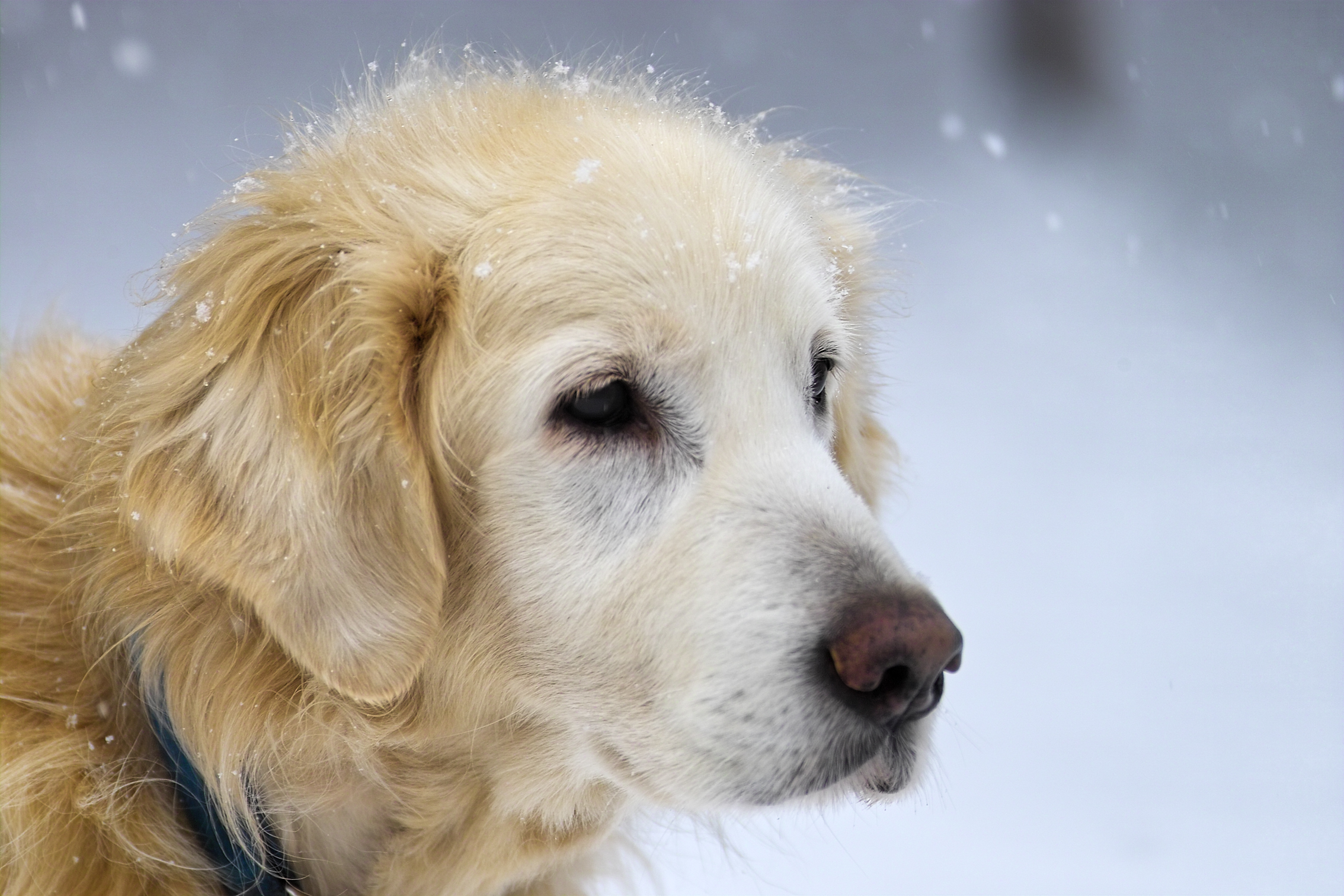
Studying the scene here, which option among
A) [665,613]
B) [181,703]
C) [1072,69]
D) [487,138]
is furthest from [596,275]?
[1072,69]

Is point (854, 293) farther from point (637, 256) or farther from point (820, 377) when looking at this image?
point (637, 256)

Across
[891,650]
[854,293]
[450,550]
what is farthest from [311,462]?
[854,293]

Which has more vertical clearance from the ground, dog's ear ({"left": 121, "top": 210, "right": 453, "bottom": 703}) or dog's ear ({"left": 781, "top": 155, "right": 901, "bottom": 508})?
dog's ear ({"left": 781, "top": 155, "right": 901, "bottom": 508})

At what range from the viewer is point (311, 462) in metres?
1.89

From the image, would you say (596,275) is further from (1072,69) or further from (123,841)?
(1072,69)

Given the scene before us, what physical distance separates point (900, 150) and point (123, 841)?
5.60 meters

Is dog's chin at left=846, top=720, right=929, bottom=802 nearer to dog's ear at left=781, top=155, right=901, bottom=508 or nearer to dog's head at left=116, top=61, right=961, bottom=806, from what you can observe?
dog's head at left=116, top=61, right=961, bottom=806

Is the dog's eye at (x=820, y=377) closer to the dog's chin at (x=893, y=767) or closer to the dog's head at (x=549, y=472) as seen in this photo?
the dog's head at (x=549, y=472)

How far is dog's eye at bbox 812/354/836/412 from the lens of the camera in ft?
7.72

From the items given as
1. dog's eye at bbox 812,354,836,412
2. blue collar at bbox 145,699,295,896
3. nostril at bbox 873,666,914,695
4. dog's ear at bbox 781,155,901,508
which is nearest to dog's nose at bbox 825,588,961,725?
nostril at bbox 873,666,914,695

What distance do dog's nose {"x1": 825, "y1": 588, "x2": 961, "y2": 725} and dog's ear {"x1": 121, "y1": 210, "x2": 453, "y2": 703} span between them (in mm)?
677

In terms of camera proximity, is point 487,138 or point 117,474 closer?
point 117,474

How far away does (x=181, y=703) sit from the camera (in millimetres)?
2029

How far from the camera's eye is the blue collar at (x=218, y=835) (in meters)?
2.13
